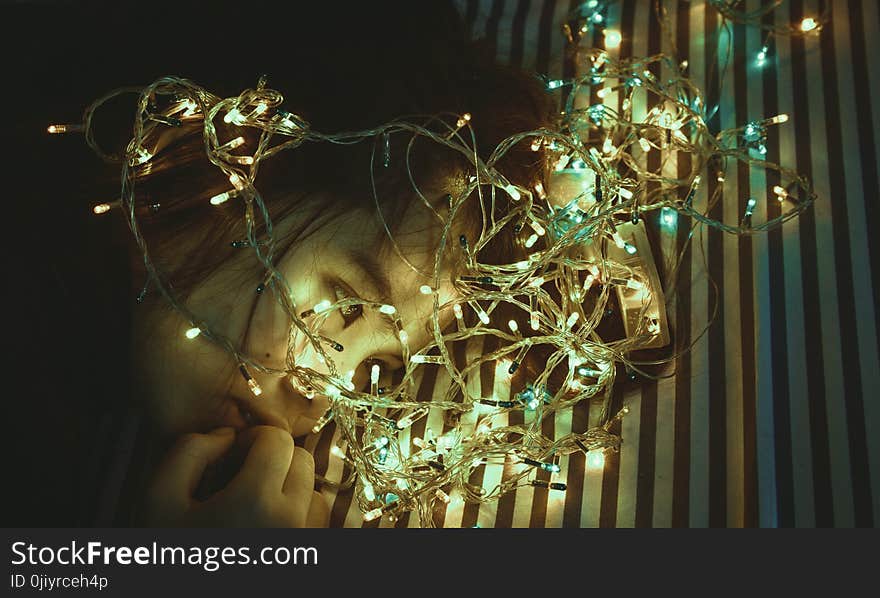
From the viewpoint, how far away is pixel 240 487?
1014 millimetres

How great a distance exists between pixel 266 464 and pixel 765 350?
0.81m

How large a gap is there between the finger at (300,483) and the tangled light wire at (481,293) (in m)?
0.05

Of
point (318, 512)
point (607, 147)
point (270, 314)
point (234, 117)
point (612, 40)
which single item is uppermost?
point (612, 40)

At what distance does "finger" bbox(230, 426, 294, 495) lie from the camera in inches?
40.1

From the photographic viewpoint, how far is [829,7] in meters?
1.48

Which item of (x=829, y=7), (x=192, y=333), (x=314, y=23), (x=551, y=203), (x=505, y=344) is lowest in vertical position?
(x=192, y=333)

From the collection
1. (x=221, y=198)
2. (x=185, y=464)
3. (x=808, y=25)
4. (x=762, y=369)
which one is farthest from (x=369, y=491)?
(x=808, y=25)

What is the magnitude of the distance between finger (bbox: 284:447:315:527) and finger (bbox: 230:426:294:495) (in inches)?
0.9

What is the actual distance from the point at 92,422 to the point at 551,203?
77 centimetres

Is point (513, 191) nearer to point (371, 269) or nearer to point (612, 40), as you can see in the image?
point (371, 269)

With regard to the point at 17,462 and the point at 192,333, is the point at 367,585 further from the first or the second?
the point at 17,462

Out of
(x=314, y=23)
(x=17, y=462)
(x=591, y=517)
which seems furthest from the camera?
(x=314, y=23)

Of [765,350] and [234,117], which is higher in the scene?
[234,117]

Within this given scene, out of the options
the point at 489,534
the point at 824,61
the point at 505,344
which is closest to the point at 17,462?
the point at 489,534
